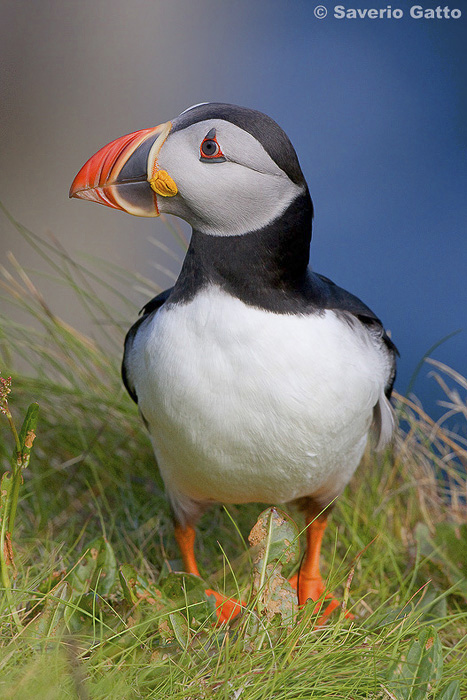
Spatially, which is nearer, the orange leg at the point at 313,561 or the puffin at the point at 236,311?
the puffin at the point at 236,311

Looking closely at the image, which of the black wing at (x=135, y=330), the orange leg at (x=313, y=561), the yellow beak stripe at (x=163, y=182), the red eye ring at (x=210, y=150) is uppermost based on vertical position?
the red eye ring at (x=210, y=150)

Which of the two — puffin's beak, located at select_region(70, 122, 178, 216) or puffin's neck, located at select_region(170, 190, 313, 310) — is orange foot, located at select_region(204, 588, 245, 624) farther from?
puffin's beak, located at select_region(70, 122, 178, 216)

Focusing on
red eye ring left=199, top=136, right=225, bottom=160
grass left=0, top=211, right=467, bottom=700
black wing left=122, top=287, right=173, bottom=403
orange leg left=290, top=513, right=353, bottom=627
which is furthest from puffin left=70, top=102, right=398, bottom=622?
orange leg left=290, top=513, right=353, bottom=627

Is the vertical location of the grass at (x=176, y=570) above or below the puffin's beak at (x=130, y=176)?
below

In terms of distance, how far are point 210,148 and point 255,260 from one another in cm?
32

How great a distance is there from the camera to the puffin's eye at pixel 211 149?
6.79 feet

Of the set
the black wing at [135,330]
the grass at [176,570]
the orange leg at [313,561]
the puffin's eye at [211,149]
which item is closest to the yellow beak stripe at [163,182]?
the puffin's eye at [211,149]

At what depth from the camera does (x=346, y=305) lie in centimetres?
248

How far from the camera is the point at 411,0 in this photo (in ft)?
17.6

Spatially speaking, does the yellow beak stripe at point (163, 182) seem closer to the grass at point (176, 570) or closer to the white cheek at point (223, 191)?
the white cheek at point (223, 191)

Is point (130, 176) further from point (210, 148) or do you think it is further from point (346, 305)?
point (346, 305)

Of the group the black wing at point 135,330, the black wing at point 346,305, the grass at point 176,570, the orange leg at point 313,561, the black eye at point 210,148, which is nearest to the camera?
the grass at point 176,570

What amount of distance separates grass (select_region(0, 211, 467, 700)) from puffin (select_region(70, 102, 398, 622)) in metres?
0.15

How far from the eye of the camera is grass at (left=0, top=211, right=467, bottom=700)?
71.6 inches
